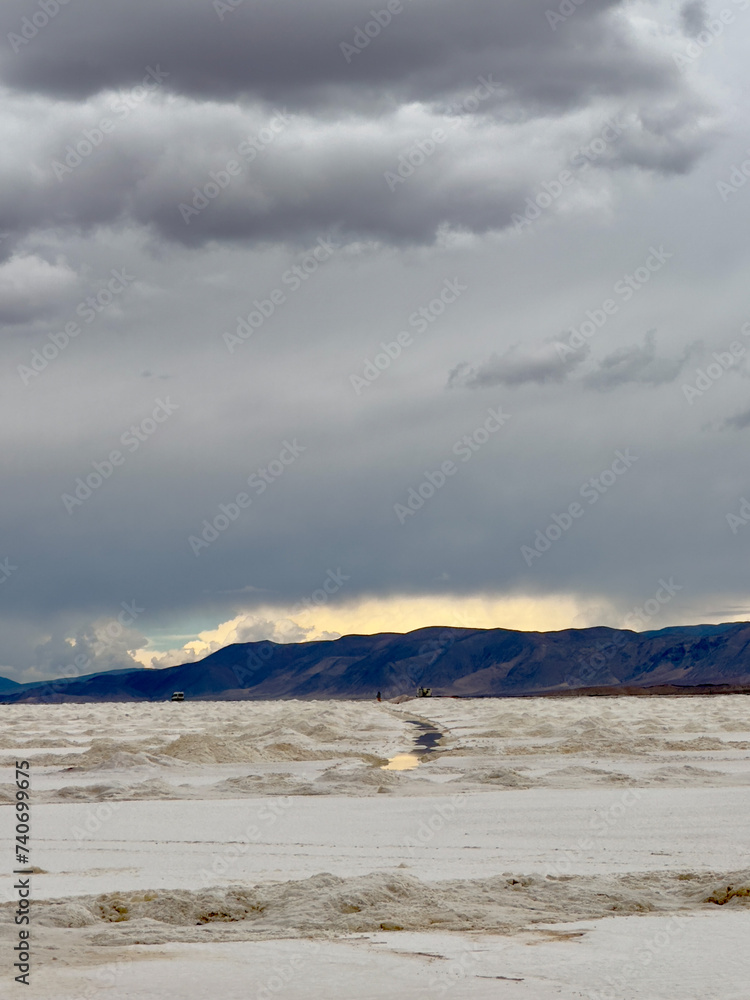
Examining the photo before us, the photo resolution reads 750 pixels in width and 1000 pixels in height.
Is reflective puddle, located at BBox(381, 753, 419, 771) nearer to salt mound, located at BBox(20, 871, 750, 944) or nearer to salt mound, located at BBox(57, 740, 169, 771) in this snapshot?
salt mound, located at BBox(57, 740, 169, 771)

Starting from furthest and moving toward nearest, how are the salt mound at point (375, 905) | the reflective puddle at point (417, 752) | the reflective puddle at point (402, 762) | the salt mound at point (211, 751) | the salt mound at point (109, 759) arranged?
the salt mound at point (211, 751) < the reflective puddle at point (417, 752) < the reflective puddle at point (402, 762) < the salt mound at point (109, 759) < the salt mound at point (375, 905)

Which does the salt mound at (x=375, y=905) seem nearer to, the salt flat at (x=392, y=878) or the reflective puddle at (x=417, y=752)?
the salt flat at (x=392, y=878)

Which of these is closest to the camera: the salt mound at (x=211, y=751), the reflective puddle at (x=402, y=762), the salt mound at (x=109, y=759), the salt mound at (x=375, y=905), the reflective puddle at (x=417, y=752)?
the salt mound at (x=375, y=905)

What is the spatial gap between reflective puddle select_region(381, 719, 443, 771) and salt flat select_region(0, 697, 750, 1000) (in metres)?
1.35

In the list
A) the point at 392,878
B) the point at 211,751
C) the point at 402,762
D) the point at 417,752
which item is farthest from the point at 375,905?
the point at 417,752

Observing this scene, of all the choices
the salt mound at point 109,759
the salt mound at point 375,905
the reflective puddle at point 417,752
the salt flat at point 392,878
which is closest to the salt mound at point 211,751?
the salt mound at point 109,759

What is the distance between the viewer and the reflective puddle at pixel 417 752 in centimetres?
2271

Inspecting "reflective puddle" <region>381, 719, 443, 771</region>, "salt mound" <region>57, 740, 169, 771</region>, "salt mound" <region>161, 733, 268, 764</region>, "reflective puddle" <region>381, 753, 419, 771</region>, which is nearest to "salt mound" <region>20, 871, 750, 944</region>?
"reflective puddle" <region>381, 719, 443, 771</region>

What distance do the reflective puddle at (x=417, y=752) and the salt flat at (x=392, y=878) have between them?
53.2 inches

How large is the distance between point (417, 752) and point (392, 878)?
1904 centimetres

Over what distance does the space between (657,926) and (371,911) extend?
2.06 metres

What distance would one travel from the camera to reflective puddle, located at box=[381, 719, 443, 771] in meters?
22.7

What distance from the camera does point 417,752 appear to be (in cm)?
2741

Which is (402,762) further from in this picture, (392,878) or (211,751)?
(392,878)
